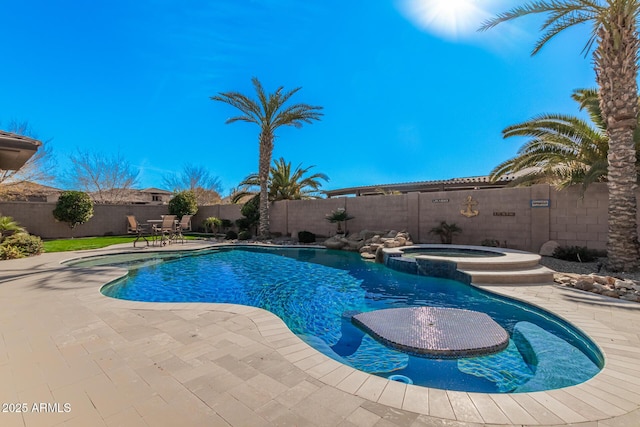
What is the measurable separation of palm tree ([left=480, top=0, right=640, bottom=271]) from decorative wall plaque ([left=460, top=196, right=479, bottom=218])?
4.34 meters

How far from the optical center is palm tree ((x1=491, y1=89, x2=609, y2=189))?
8.84 m

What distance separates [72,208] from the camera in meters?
17.0

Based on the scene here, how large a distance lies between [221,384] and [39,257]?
12.3 meters

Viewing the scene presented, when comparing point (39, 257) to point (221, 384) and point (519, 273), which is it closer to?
point (221, 384)

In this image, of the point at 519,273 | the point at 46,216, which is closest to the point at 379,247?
the point at 519,273

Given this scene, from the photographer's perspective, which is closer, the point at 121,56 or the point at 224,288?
the point at 224,288

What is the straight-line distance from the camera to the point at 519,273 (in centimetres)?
686

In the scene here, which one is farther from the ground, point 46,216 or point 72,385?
point 46,216

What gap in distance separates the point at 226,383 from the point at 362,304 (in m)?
3.76

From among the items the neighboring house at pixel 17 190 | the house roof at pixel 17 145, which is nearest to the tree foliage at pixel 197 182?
the neighboring house at pixel 17 190

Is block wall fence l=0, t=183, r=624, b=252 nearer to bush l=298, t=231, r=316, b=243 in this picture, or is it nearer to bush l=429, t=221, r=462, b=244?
bush l=429, t=221, r=462, b=244

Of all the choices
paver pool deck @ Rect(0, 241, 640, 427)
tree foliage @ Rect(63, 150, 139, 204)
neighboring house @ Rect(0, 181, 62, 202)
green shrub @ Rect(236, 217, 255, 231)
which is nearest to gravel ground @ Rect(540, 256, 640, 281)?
paver pool deck @ Rect(0, 241, 640, 427)

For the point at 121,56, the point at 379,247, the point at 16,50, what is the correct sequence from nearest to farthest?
the point at 379,247 → the point at 16,50 → the point at 121,56

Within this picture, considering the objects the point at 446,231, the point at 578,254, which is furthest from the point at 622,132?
the point at 446,231
